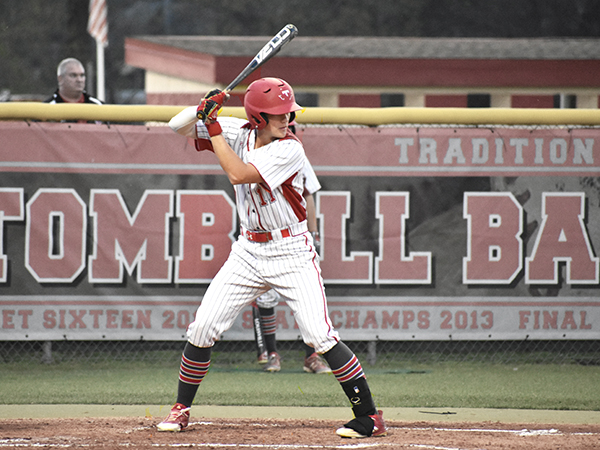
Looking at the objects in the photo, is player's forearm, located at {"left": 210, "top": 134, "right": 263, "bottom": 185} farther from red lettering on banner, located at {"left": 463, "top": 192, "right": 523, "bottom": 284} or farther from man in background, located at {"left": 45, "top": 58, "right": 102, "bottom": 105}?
man in background, located at {"left": 45, "top": 58, "right": 102, "bottom": 105}

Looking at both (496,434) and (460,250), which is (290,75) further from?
(496,434)

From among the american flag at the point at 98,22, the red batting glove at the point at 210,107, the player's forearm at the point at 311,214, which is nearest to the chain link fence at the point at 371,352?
the player's forearm at the point at 311,214

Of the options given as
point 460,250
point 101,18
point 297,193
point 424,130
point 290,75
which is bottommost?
point 460,250

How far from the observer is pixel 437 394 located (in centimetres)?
580

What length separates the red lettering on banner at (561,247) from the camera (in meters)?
6.76

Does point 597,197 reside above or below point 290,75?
below

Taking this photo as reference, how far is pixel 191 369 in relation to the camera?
15.1 feet

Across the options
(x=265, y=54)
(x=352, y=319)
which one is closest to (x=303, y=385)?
(x=352, y=319)

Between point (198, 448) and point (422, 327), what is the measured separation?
2867 millimetres

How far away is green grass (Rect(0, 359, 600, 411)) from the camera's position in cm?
560

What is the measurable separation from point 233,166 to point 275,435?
145cm

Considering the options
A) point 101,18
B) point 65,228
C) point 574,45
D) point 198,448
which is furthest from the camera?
point 101,18

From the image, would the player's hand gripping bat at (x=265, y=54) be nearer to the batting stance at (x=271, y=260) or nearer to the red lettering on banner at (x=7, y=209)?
the batting stance at (x=271, y=260)

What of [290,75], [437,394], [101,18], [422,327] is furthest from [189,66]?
[437,394]
